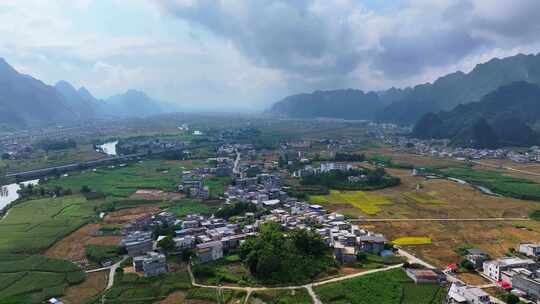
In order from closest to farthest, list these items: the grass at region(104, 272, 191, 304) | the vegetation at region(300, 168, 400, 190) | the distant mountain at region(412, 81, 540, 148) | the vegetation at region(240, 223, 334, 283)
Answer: the grass at region(104, 272, 191, 304) < the vegetation at region(240, 223, 334, 283) < the vegetation at region(300, 168, 400, 190) < the distant mountain at region(412, 81, 540, 148)

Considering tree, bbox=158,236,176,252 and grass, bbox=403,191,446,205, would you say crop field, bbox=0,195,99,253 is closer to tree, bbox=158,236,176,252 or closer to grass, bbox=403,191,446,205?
tree, bbox=158,236,176,252

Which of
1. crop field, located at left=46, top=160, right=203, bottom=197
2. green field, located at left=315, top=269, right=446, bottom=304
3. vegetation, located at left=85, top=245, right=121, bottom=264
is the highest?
green field, located at left=315, top=269, right=446, bottom=304

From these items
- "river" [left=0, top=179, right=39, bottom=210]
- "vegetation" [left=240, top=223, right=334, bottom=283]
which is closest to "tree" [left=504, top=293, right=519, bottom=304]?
"vegetation" [left=240, top=223, right=334, bottom=283]

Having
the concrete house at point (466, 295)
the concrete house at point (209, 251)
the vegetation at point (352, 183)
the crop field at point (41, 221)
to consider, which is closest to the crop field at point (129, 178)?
the crop field at point (41, 221)

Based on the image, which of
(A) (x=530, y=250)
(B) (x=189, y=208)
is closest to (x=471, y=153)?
(A) (x=530, y=250)

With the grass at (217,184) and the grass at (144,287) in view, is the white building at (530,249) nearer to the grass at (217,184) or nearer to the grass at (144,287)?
the grass at (144,287)

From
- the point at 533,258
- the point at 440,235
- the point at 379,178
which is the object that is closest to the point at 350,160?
the point at 379,178
